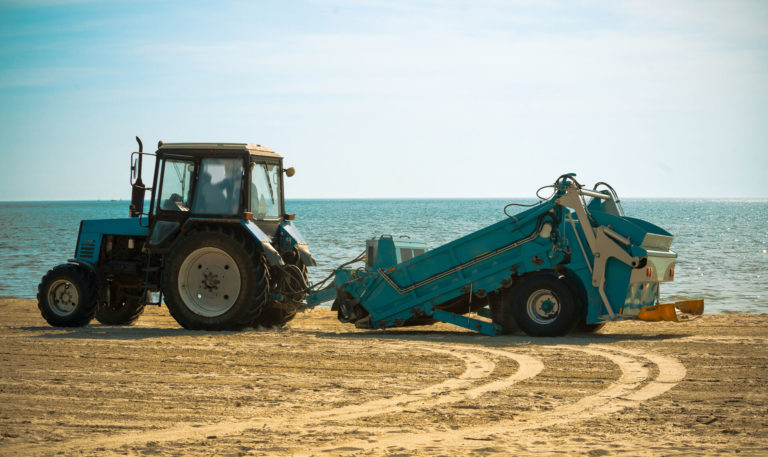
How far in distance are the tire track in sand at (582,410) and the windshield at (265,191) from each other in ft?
15.9

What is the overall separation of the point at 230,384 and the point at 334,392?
100 centimetres

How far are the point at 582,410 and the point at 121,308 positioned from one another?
8190 mm

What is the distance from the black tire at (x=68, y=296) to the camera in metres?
11.8

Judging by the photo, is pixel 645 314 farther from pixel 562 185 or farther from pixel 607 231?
pixel 562 185

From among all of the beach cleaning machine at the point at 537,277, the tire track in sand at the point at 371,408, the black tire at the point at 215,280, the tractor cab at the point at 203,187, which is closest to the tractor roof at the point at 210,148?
the tractor cab at the point at 203,187

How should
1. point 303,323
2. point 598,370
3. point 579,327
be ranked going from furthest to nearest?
point 303,323 < point 579,327 < point 598,370

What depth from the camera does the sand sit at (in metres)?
5.86

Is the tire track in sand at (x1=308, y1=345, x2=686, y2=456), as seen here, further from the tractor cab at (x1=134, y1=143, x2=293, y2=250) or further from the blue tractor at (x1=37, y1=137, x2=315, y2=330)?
the tractor cab at (x1=134, y1=143, x2=293, y2=250)

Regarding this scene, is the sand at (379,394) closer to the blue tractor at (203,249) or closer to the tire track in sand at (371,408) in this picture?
the tire track in sand at (371,408)

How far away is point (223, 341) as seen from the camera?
33.9 ft

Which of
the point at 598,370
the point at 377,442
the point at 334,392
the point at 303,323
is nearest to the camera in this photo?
the point at 377,442

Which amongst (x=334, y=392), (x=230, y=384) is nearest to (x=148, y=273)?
(x=230, y=384)

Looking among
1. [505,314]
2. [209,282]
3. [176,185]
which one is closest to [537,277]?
[505,314]

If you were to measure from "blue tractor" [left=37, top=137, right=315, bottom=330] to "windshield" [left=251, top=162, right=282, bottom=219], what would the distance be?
0.01 m
